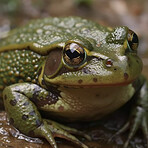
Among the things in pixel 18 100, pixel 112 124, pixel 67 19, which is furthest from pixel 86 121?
pixel 67 19

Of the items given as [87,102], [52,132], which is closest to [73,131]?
[52,132]

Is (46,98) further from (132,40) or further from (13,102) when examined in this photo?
(132,40)

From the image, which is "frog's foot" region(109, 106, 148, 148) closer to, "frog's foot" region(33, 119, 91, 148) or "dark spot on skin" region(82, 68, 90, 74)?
"frog's foot" region(33, 119, 91, 148)

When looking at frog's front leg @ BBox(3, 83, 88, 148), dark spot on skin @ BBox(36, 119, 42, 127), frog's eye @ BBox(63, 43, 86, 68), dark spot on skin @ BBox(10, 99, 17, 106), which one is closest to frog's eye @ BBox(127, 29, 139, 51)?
frog's eye @ BBox(63, 43, 86, 68)

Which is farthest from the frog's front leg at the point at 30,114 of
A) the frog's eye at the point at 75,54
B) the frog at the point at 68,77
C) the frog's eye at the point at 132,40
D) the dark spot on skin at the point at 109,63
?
the frog's eye at the point at 132,40

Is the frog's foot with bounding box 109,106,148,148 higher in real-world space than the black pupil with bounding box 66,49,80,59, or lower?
lower

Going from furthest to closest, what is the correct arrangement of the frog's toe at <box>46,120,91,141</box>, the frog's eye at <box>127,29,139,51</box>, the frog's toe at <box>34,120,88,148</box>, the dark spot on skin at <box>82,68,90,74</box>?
the frog's toe at <box>46,120,91,141</box>, the frog's eye at <box>127,29,139,51</box>, the frog's toe at <box>34,120,88,148</box>, the dark spot on skin at <box>82,68,90,74</box>

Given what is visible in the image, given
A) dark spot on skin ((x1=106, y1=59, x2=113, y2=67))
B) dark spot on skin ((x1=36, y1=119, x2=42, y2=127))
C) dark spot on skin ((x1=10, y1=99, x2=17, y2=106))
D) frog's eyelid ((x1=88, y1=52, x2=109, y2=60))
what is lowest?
dark spot on skin ((x1=36, y1=119, x2=42, y2=127))

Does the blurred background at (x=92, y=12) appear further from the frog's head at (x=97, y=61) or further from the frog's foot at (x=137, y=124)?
the frog's head at (x=97, y=61)
